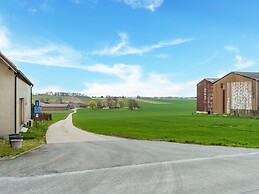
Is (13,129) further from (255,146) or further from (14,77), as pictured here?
(255,146)

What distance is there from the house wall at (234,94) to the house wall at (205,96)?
372cm

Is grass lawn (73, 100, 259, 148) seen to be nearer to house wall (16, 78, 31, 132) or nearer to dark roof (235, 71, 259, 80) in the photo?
house wall (16, 78, 31, 132)

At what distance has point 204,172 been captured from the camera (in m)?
10.2

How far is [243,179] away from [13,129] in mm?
14495

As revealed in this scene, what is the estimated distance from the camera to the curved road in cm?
817

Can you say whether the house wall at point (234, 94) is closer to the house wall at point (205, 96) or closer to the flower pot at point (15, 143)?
the house wall at point (205, 96)

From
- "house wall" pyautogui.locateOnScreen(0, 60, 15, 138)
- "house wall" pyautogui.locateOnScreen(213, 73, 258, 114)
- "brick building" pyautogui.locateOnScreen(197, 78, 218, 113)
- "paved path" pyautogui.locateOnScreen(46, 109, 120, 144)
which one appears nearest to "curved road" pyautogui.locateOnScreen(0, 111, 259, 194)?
"house wall" pyautogui.locateOnScreen(0, 60, 15, 138)

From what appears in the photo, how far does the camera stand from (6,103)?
19359 mm

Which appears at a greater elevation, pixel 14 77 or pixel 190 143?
Answer: pixel 14 77

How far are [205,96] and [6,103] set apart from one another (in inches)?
2495

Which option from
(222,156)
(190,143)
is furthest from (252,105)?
(222,156)

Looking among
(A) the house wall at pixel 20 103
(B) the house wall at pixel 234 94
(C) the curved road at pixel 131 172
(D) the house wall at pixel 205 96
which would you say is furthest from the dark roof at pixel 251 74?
(C) the curved road at pixel 131 172

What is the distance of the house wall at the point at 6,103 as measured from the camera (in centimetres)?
1927

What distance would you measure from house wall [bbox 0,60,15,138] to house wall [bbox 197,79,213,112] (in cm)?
5972
